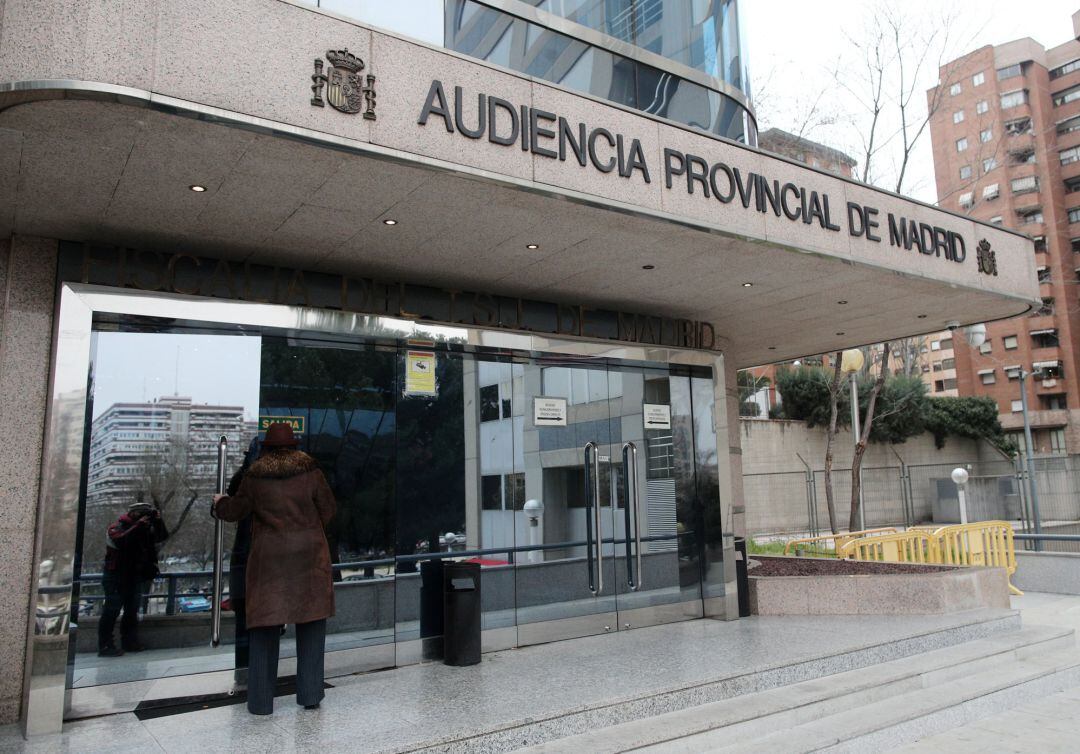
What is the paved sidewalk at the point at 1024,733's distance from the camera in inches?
229

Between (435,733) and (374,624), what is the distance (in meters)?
2.12

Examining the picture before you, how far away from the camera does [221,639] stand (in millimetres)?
6098

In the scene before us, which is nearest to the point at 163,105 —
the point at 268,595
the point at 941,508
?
the point at 268,595

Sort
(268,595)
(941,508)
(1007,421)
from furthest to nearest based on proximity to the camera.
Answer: (1007,421), (941,508), (268,595)

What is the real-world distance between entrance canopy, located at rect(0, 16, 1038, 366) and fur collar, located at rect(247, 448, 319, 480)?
5.33ft

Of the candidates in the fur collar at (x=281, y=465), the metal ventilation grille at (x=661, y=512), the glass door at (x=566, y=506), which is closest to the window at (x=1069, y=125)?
the metal ventilation grille at (x=661, y=512)

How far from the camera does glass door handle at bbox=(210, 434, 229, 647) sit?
5945 millimetres

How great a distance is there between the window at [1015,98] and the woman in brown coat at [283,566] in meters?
64.2

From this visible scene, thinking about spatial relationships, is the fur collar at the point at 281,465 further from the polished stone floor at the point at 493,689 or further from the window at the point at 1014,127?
the window at the point at 1014,127

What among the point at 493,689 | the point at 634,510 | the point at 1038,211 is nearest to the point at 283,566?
the point at 493,689

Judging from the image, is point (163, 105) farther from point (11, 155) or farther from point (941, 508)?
point (941, 508)

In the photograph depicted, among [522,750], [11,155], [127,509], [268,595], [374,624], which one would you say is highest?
[11,155]

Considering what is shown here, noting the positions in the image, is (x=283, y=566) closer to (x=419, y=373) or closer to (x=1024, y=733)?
(x=419, y=373)

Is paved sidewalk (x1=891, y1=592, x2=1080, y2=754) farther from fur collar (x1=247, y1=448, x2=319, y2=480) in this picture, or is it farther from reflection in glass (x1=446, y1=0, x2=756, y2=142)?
reflection in glass (x1=446, y1=0, x2=756, y2=142)
